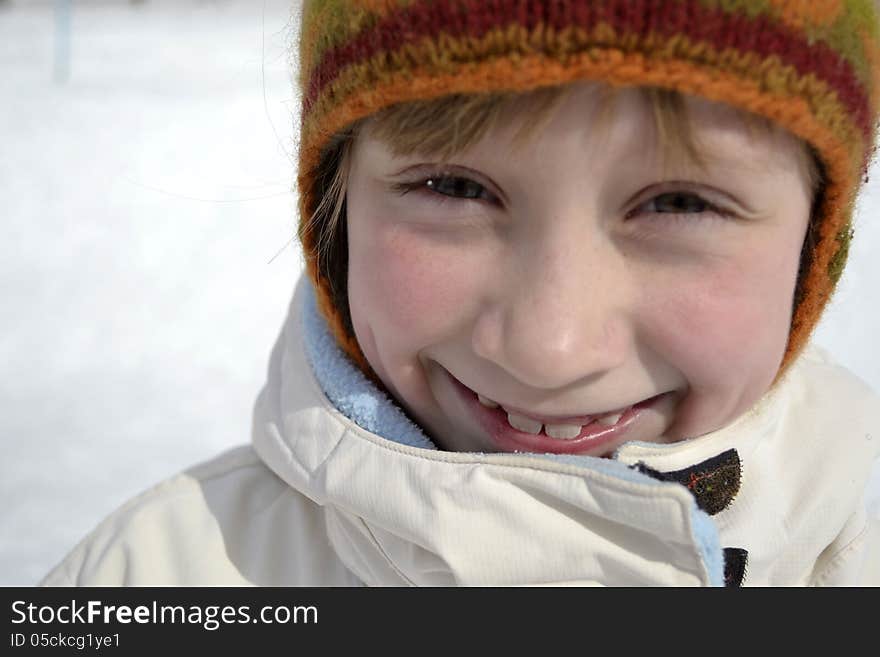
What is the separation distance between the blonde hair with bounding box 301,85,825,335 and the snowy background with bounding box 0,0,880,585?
0.13 meters

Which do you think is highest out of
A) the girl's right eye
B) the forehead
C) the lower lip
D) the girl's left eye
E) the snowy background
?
the snowy background

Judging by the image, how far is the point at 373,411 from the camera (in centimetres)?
90

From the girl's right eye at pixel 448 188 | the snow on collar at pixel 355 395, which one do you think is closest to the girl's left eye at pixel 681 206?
the girl's right eye at pixel 448 188

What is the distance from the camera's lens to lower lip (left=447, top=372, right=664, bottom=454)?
837mm

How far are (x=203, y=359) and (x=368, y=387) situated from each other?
1.12 metres

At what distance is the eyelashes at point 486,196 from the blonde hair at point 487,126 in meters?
0.03

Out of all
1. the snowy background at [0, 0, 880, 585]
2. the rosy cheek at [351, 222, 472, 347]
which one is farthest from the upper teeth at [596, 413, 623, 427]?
the snowy background at [0, 0, 880, 585]

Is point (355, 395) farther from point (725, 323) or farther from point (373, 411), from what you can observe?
point (725, 323)

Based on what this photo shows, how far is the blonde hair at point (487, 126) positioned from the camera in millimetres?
672

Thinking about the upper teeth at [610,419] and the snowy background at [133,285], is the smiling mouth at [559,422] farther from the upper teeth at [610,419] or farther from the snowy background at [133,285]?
the snowy background at [133,285]

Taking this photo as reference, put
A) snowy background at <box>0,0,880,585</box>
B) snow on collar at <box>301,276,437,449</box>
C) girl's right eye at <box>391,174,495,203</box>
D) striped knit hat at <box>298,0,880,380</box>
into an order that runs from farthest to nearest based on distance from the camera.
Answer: snowy background at <box>0,0,880,585</box>
snow on collar at <box>301,276,437,449</box>
girl's right eye at <box>391,174,495,203</box>
striped knit hat at <box>298,0,880,380</box>

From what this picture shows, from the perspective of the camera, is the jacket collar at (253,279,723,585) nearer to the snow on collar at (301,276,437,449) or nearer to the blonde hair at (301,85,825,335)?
the snow on collar at (301,276,437,449)

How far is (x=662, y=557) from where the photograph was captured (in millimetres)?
766
